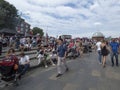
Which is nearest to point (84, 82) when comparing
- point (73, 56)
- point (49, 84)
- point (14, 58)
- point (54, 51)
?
point (49, 84)

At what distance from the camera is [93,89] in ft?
30.4

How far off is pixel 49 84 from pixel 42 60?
6.51m

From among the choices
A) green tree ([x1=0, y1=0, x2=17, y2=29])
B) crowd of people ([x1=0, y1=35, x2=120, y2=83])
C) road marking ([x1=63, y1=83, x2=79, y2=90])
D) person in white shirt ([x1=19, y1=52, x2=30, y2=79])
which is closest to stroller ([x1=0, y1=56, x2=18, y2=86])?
crowd of people ([x1=0, y1=35, x2=120, y2=83])

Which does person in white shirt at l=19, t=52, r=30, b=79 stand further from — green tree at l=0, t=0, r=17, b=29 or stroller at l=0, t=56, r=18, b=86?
green tree at l=0, t=0, r=17, b=29

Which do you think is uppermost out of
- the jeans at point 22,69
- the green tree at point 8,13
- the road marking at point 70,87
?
the green tree at point 8,13

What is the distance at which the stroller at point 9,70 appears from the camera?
33.0ft

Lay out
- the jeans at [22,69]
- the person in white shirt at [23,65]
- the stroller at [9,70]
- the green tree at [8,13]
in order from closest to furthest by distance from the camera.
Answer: the stroller at [9,70]
the jeans at [22,69]
the person in white shirt at [23,65]
the green tree at [8,13]

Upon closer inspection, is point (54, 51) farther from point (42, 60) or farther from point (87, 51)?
point (87, 51)

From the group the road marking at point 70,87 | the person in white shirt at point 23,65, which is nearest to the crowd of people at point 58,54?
the person in white shirt at point 23,65

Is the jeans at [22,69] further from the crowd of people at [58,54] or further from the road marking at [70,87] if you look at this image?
the road marking at [70,87]

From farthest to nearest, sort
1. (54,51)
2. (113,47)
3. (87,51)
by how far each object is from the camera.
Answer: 1. (87,51)
2. (54,51)
3. (113,47)

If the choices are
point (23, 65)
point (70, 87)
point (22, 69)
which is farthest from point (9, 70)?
point (70, 87)

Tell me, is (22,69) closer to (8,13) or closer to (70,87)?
(70,87)

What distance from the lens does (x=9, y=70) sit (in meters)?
10.1
